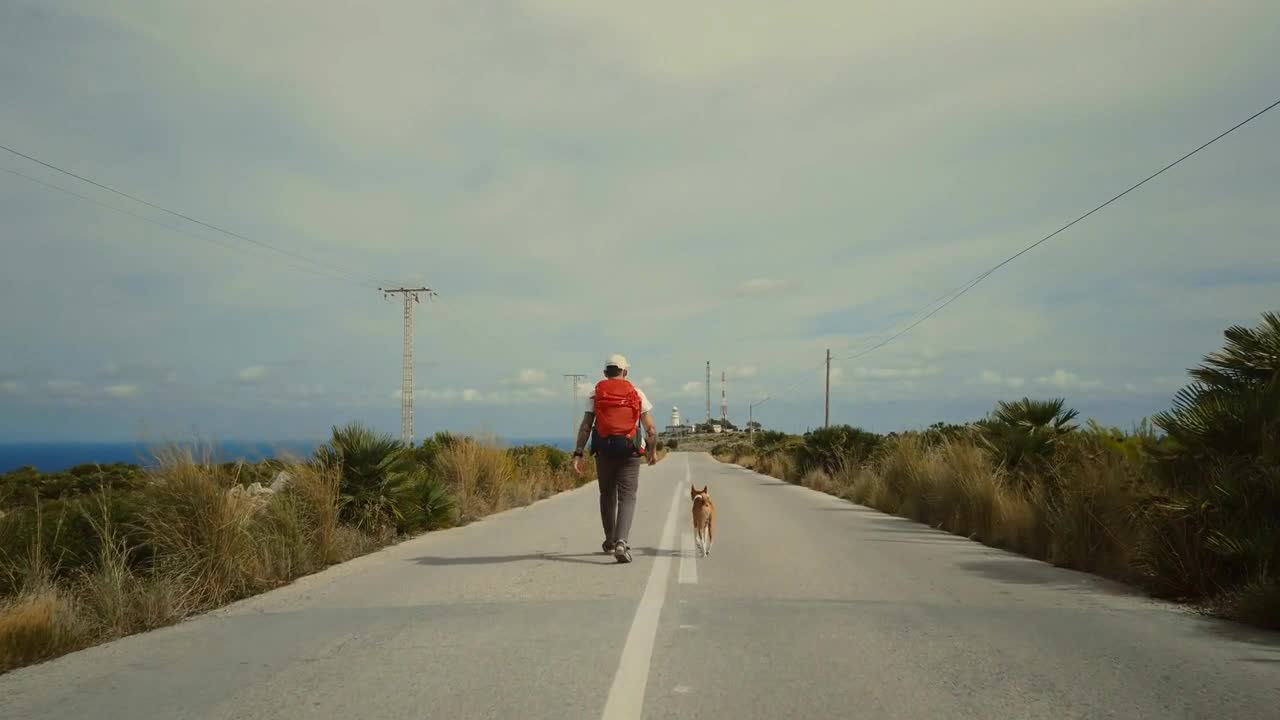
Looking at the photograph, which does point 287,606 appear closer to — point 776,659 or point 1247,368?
point 776,659

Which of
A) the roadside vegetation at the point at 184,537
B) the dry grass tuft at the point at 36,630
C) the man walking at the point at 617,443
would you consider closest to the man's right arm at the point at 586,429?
the man walking at the point at 617,443

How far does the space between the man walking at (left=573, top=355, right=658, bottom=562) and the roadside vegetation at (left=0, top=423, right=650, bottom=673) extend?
3.29 meters

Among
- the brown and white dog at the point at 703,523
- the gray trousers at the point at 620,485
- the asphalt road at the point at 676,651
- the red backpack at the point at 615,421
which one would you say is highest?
the red backpack at the point at 615,421

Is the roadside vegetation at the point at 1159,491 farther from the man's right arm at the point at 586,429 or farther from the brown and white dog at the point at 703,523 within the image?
the man's right arm at the point at 586,429

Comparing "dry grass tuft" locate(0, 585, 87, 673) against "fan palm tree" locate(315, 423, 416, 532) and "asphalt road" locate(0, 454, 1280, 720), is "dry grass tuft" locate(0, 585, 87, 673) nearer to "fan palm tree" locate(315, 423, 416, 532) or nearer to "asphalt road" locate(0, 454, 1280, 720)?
"asphalt road" locate(0, 454, 1280, 720)

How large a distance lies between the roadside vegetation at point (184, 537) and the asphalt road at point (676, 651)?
0.38 m

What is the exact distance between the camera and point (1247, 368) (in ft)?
29.5

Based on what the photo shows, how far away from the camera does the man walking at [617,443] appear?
34.0 ft

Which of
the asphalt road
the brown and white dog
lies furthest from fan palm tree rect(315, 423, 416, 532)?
the brown and white dog

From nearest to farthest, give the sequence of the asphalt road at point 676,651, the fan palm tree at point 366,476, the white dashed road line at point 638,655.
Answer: the white dashed road line at point 638,655 < the asphalt road at point 676,651 < the fan palm tree at point 366,476

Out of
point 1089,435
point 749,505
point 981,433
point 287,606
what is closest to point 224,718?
point 287,606

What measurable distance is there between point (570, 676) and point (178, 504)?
5302mm

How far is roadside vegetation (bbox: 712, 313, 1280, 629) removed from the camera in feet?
25.6

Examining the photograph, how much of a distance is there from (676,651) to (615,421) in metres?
4.50
